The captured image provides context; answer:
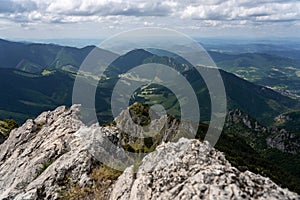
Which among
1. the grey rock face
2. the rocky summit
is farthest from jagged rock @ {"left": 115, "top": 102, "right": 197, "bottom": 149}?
the grey rock face

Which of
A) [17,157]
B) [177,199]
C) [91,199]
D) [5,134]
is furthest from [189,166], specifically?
[5,134]

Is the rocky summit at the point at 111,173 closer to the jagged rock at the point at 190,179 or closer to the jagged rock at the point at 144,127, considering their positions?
the jagged rock at the point at 190,179

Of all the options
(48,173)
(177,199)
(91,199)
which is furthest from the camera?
(48,173)

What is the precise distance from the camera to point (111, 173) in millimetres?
43375

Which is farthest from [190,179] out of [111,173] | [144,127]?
[144,127]

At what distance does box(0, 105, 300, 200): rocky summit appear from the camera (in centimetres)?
3050

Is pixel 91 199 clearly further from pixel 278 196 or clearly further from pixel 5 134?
pixel 5 134

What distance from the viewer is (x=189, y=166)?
35875 mm

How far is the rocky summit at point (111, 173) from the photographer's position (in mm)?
30500

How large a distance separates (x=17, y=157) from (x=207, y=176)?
4295 centimetres

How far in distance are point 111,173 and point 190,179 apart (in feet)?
48.0

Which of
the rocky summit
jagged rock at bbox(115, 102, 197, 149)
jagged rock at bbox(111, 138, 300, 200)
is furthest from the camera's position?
jagged rock at bbox(115, 102, 197, 149)

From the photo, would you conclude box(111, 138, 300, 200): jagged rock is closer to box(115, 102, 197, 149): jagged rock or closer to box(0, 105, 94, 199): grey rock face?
box(0, 105, 94, 199): grey rock face

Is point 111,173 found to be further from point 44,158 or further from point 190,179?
point 44,158
